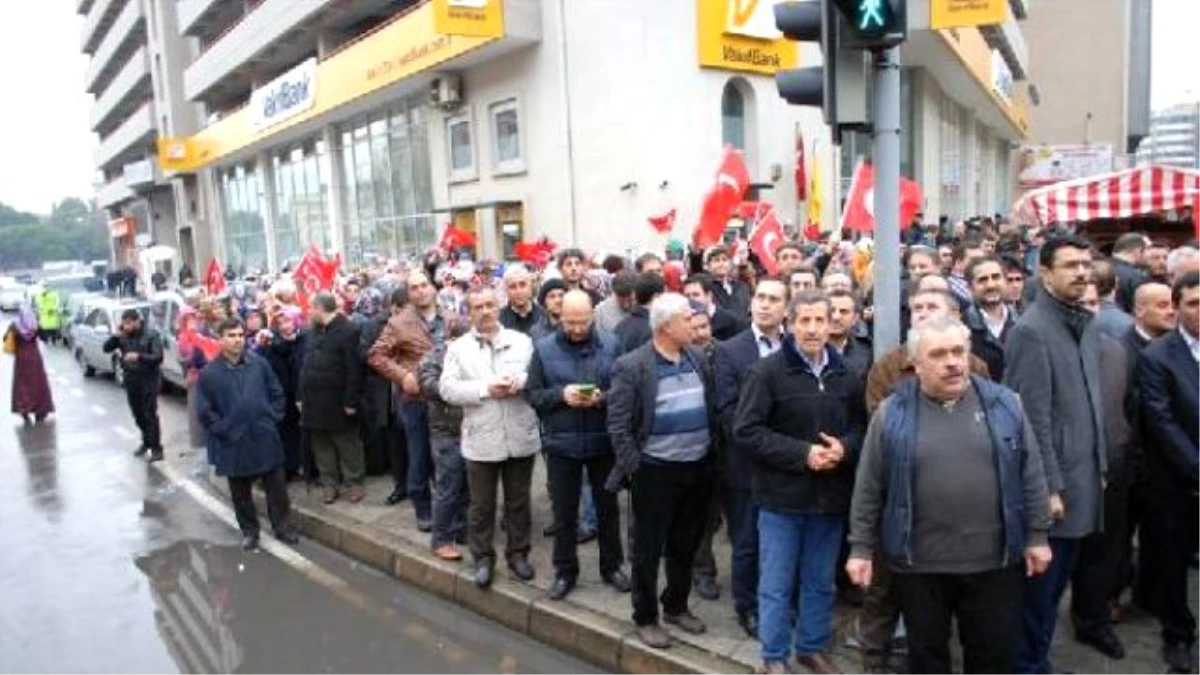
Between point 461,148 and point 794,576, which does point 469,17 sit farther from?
point 794,576

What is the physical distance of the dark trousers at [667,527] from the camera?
4957 millimetres

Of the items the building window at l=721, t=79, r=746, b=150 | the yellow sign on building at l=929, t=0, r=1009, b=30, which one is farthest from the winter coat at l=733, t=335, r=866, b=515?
the building window at l=721, t=79, r=746, b=150

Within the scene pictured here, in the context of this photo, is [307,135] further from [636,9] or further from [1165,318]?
[1165,318]

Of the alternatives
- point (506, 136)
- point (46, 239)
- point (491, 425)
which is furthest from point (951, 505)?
point (46, 239)

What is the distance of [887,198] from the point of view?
4.76 m

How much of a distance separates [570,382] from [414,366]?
2.14 meters

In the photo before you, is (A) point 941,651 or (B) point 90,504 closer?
(A) point 941,651

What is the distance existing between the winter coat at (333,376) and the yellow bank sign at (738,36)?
10.7m

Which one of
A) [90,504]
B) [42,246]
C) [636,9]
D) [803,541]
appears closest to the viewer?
[803,541]

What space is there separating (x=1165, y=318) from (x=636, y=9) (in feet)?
42.3

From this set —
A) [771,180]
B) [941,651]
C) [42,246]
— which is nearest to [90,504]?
[941,651]

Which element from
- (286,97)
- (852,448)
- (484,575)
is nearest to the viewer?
(852,448)

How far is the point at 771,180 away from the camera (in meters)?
18.8

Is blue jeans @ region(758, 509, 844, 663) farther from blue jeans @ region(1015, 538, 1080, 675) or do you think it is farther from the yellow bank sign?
the yellow bank sign
